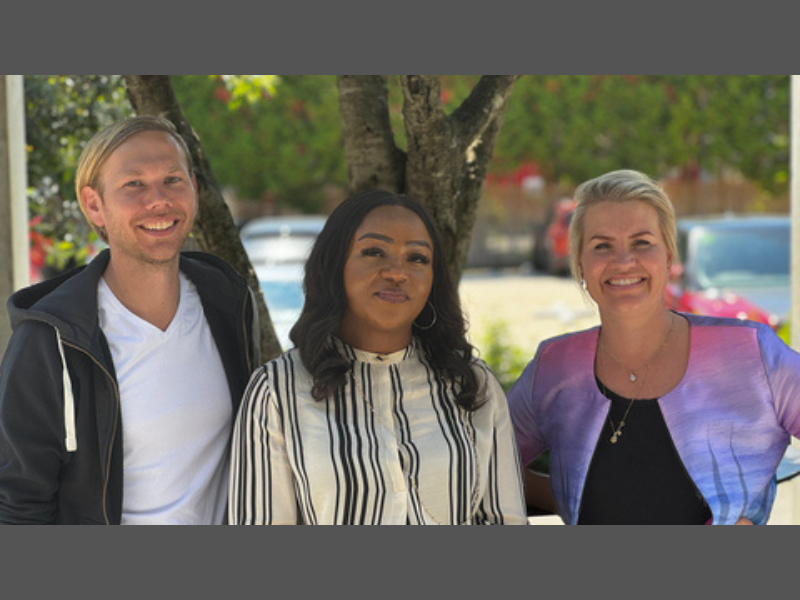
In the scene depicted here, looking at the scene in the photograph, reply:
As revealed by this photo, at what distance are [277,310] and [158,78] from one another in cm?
349

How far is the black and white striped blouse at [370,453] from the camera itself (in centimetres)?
237

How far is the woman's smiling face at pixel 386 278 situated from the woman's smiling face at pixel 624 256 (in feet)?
1.66

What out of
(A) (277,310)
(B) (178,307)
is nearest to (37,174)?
(A) (277,310)

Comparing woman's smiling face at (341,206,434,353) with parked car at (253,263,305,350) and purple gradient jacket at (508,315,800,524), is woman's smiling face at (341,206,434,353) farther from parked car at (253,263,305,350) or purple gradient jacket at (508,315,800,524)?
parked car at (253,263,305,350)

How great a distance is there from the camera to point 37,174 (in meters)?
5.82

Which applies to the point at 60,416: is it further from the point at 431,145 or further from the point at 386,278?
the point at 431,145

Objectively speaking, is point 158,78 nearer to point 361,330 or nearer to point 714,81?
point 361,330

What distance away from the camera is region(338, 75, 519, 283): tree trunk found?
361cm

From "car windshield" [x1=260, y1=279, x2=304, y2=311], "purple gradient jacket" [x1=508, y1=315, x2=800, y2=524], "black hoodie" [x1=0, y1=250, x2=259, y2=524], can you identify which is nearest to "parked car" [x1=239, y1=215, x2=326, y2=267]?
"car windshield" [x1=260, y1=279, x2=304, y2=311]

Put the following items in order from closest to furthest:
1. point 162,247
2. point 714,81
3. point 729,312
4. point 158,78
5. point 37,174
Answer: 1. point 162,247
2. point 158,78
3. point 37,174
4. point 729,312
5. point 714,81

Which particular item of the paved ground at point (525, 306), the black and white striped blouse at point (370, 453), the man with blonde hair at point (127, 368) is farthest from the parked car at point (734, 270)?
the man with blonde hair at point (127, 368)

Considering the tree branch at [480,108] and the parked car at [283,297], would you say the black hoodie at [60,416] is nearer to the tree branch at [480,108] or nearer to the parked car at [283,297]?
the tree branch at [480,108]

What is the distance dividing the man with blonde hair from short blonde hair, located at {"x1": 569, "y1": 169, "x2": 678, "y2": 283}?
964 mm

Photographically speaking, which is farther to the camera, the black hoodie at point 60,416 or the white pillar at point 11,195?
the white pillar at point 11,195
